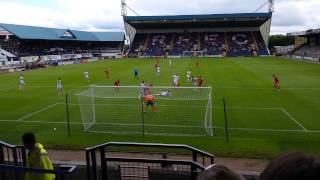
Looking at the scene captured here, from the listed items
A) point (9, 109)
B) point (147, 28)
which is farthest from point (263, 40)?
point (9, 109)

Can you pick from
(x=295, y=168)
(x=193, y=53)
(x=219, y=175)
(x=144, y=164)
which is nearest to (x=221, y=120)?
(x=144, y=164)

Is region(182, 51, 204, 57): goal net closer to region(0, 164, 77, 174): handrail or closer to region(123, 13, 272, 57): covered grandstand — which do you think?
region(123, 13, 272, 57): covered grandstand

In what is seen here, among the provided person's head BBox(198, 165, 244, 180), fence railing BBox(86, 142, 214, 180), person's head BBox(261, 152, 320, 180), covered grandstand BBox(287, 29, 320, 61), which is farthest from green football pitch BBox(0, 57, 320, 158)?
covered grandstand BBox(287, 29, 320, 61)

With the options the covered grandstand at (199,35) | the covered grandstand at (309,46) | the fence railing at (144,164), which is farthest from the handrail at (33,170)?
the covered grandstand at (199,35)

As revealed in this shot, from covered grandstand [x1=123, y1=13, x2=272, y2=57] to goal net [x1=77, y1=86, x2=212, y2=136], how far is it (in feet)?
246

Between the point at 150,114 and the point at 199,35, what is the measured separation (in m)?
93.6

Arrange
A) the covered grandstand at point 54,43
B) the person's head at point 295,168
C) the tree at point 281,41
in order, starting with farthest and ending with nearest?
the tree at point 281,41 → the covered grandstand at point 54,43 → the person's head at point 295,168

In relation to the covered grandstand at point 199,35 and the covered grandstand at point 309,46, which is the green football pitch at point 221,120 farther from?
the covered grandstand at point 199,35

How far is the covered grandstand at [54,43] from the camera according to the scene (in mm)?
82875

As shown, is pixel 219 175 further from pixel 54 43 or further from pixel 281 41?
pixel 281 41

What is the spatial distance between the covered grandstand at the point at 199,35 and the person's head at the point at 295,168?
99.9 meters

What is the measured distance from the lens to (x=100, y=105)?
27.1m

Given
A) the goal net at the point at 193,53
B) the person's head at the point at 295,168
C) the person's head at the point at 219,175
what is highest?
the person's head at the point at 295,168

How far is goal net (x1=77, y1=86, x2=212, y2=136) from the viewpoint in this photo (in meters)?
20.3
